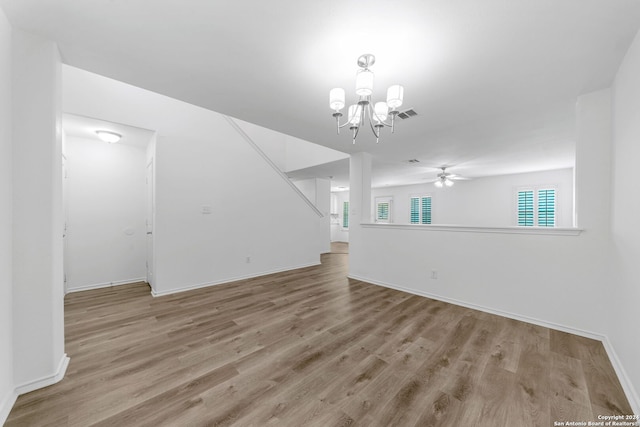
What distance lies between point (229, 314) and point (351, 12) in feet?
10.3

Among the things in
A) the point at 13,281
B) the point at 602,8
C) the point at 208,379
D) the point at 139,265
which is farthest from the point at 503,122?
the point at 139,265

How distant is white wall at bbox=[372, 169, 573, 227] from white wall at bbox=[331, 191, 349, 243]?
2.56 meters

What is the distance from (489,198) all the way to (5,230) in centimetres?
955

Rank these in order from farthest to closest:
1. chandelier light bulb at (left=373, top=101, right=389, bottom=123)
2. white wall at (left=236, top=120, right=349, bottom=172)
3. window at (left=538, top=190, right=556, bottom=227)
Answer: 1. window at (left=538, top=190, right=556, bottom=227)
2. white wall at (left=236, top=120, right=349, bottom=172)
3. chandelier light bulb at (left=373, top=101, right=389, bottom=123)

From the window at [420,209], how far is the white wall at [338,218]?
2.85m

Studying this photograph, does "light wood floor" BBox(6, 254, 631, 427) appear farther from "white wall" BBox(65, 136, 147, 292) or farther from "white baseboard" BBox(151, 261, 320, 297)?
"white wall" BBox(65, 136, 147, 292)

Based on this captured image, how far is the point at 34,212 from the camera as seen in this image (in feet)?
5.12

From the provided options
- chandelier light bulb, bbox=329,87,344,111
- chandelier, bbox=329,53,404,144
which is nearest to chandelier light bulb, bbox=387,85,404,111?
chandelier, bbox=329,53,404,144

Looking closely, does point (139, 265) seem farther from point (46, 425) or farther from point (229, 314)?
point (46, 425)

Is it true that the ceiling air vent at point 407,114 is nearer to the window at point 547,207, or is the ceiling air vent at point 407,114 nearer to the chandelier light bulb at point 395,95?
the chandelier light bulb at point 395,95

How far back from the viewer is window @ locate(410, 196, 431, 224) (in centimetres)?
887

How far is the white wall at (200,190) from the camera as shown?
313 cm

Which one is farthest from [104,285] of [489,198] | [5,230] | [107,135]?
[489,198]

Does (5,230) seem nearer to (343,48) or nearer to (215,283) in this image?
(343,48)
